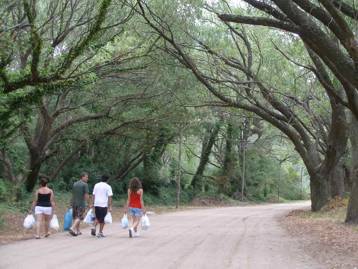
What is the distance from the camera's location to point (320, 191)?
28.0m

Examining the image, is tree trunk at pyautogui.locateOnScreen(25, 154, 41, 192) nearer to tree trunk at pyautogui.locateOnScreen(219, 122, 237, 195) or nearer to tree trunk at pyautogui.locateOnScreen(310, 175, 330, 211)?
tree trunk at pyautogui.locateOnScreen(310, 175, 330, 211)

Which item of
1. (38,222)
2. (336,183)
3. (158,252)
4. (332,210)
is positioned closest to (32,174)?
(38,222)

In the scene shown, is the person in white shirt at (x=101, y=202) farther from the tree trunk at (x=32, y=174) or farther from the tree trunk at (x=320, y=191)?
the tree trunk at (x=320, y=191)

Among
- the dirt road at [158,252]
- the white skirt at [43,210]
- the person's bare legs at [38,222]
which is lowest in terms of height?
the dirt road at [158,252]

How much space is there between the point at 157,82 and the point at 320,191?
985 cm

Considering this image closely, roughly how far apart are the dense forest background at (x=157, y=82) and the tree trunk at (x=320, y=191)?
0.06 meters

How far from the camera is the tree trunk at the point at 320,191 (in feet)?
91.3

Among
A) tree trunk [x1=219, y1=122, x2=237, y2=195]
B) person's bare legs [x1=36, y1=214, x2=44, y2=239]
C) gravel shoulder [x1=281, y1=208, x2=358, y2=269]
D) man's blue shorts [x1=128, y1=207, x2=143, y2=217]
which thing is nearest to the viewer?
gravel shoulder [x1=281, y1=208, x2=358, y2=269]

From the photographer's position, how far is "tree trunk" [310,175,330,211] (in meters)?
27.8

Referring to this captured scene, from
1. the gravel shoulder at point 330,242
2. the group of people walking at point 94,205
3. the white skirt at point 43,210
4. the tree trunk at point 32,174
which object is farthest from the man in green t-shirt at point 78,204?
the tree trunk at point 32,174

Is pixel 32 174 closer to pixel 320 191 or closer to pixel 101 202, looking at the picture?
pixel 101 202

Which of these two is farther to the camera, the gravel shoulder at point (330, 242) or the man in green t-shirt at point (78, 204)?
the man in green t-shirt at point (78, 204)

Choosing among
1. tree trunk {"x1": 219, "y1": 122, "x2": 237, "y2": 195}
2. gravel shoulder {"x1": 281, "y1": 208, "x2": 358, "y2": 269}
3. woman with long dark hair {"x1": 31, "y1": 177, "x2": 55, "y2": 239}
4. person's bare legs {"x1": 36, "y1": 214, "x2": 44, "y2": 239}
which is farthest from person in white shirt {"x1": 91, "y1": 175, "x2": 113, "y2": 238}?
tree trunk {"x1": 219, "y1": 122, "x2": 237, "y2": 195}

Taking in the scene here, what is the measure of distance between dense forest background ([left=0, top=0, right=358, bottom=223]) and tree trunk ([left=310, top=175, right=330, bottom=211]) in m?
0.06
